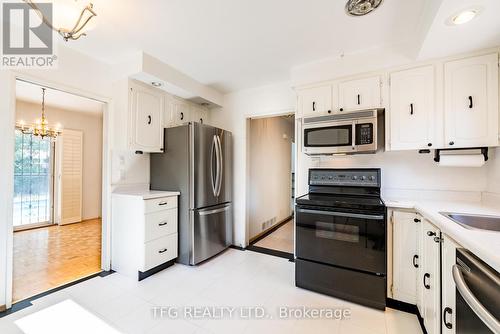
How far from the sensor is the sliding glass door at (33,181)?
14.5 feet

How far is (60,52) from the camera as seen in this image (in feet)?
7.35

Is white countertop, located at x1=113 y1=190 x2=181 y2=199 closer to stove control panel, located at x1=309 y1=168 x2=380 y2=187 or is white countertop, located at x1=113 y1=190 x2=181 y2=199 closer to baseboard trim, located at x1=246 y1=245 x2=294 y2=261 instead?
baseboard trim, located at x1=246 y1=245 x2=294 y2=261

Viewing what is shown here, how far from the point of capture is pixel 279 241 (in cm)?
378

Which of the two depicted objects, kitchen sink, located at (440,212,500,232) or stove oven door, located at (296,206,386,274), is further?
stove oven door, located at (296,206,386,274)

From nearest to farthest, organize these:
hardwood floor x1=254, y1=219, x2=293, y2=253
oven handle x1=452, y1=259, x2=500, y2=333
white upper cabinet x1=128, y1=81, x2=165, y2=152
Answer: oven handle x1=452, y1=259, x2=500, y2=333, white upper cabinet x1=128, y1=81, x2=165, y2=152, hardwood floor x1=254, y1=219, x2=293, y2=253

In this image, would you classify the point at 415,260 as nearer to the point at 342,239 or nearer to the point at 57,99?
the point at 342,239

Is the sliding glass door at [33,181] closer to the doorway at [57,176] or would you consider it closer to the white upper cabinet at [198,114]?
the doorway at [57,176]

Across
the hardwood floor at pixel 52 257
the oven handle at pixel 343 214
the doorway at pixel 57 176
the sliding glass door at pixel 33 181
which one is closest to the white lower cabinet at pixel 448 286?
the oven handle at pixel 343 214

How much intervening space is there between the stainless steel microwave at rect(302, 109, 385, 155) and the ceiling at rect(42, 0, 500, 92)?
0.67 m

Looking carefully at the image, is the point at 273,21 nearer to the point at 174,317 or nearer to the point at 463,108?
the point at 463,108

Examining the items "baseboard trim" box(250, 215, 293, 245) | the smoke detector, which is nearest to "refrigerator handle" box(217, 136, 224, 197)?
"baseboard trim" box(250, 215, 293, 245)

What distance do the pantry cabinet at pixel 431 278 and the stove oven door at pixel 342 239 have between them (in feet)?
0.95

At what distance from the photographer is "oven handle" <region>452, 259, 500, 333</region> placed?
750 mm

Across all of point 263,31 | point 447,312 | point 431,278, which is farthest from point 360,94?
point 447,312
